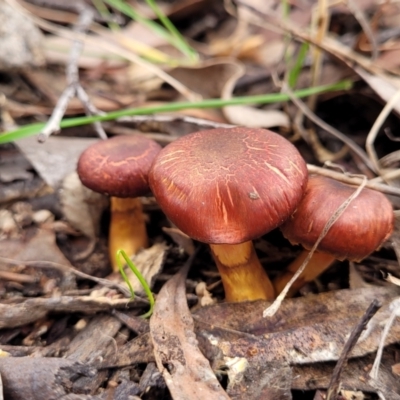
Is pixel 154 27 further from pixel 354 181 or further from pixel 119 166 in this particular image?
pixel 354 181

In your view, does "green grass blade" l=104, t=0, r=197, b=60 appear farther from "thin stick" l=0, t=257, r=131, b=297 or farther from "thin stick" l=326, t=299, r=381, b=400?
"thin stick" l=326, t=299, r=381, b=400

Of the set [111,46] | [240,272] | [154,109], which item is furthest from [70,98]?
[240,272]

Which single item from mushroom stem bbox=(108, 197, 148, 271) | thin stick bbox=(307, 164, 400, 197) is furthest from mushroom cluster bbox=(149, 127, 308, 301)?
mushroom stem bbox=(108, 197, 148, 271)

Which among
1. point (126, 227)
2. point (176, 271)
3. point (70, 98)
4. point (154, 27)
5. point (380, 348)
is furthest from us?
point (154, 27)

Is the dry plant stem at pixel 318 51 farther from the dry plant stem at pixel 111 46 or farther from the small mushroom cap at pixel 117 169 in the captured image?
the small mushroom cap at pixel 117 169

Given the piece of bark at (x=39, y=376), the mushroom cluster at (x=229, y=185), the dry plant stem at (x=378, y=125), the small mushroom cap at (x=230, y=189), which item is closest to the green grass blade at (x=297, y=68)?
the dry plant stem at (x=378, y=125)

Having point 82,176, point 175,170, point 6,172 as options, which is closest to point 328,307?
point 175,170
